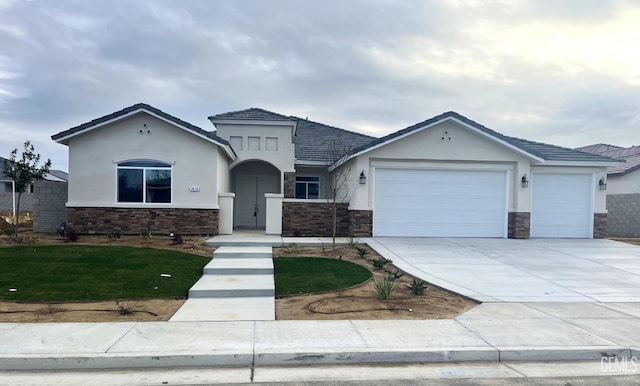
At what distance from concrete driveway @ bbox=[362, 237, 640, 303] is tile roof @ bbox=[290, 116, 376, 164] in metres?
5.45

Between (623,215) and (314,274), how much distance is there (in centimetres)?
1744

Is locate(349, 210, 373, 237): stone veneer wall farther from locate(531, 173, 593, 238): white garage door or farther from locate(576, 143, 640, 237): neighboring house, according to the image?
locate(576, 143, 640, 237): neighboring house

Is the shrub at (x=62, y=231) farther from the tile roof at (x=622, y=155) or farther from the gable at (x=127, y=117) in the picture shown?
the tile roof at (x=622, y=155)

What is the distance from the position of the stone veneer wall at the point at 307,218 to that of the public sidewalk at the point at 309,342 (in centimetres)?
937

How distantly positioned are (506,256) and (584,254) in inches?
106

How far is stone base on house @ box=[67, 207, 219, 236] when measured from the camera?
48.8 ft

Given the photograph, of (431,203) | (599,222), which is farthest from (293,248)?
(599,222)

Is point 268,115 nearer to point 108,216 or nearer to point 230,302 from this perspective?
point 108,216

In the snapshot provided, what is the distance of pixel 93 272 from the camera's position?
914 cm

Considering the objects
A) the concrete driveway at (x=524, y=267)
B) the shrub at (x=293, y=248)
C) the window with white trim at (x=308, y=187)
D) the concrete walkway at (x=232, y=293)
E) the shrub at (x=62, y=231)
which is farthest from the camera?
the window with white trim at (x=308, y=187)

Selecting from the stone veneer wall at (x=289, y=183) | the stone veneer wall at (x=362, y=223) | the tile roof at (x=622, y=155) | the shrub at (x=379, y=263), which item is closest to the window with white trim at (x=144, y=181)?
the stone veneer wall at (x=289, y=183)

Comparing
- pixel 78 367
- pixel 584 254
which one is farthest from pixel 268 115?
pixel 78 367

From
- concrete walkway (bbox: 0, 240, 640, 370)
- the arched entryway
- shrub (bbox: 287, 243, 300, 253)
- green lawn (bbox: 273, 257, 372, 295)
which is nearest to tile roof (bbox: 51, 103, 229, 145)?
the arched entryway

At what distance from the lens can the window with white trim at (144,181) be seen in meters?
15.1
